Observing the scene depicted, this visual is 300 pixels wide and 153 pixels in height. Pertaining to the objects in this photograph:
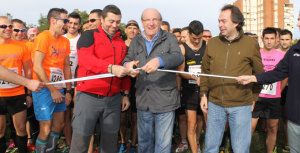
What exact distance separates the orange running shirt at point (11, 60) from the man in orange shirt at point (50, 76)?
18.8 inches

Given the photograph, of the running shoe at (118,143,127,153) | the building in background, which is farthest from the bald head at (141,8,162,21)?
the building in background

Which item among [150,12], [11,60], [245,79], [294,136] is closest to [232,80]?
[245,79]

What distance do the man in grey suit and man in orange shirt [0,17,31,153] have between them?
6.58 ft

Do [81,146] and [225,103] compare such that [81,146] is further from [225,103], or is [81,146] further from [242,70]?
[242,70]

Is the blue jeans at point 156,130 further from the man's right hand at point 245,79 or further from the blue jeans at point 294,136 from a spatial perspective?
the blue jeans at point 294,136

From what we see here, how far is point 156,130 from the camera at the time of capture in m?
3.32

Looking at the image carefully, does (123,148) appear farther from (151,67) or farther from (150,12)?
(150,12)

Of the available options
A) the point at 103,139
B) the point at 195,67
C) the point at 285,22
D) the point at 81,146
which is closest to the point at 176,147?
the point at 195,67

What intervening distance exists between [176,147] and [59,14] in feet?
11.6

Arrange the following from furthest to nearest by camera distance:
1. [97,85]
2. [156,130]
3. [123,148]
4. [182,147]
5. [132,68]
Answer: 1. [182,147]
2. [123,148]
3. [156,130]
4. [97,85]
5. [132,68]

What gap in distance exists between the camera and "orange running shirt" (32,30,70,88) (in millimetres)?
3547

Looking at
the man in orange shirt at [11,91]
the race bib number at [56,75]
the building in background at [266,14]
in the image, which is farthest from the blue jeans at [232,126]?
the building in background at [266,14]

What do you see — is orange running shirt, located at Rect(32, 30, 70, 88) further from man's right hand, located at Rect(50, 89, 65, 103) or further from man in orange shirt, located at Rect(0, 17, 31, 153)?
man in orange shirt, located at Rect(0, 17, 31, 153)

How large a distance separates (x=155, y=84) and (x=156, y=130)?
66cm
